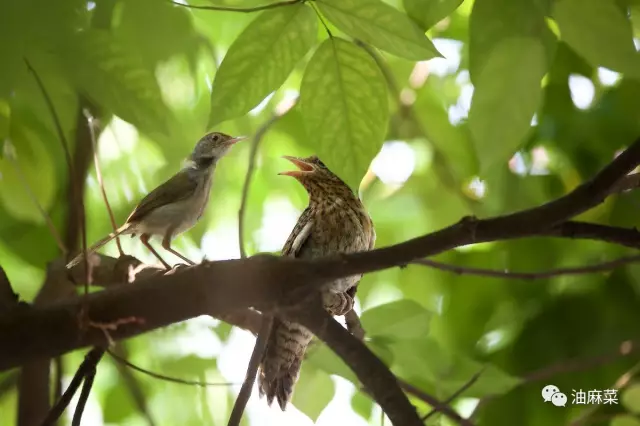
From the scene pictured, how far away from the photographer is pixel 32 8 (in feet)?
1.96

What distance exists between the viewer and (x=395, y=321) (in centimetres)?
119

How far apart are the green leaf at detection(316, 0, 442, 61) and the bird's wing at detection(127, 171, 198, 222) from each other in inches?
25.6

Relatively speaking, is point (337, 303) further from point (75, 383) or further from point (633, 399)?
point (633, 399)

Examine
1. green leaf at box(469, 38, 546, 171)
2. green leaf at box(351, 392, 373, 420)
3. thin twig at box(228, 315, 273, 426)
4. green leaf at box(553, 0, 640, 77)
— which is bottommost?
thin twig at box(228, 315, 273, 426)

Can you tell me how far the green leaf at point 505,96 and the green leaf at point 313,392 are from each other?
69 centimetres

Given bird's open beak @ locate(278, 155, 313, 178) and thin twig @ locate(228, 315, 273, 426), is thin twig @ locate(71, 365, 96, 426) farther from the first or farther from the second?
bird's open beak @ locate(278, 155, 313, 178)

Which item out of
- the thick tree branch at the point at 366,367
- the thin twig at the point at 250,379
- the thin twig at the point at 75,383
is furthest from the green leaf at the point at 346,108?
the thin twig at the point at 75,383

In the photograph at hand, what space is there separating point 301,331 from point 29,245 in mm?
589

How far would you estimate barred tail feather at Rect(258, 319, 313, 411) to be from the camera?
1.31 meters

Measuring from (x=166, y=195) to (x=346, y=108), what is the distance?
2.05 feet

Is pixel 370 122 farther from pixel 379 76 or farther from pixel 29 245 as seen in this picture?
pixel 29 245

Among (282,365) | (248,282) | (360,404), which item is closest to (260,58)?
(248,282)

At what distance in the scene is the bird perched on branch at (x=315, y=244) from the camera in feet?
4.19

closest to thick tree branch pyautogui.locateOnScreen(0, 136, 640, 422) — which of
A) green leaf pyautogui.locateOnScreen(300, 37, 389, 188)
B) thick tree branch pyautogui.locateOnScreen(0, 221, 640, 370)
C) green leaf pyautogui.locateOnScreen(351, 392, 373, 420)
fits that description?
thick tree branch pyautogui.locateOnScreen(0, 221, 640, 370)
